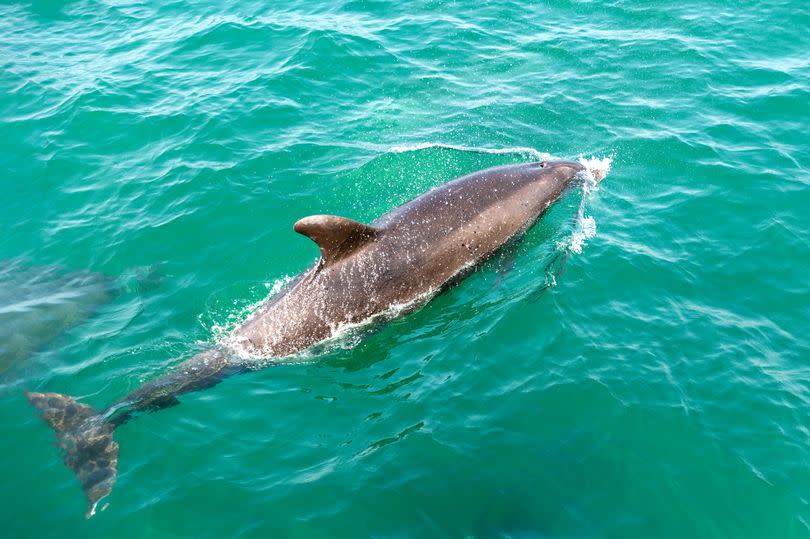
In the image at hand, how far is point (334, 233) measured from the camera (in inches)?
435

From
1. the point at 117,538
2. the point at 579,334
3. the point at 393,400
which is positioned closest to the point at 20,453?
the point at 117,538

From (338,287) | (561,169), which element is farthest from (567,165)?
(338,287)

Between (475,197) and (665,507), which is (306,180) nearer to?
(475,197)

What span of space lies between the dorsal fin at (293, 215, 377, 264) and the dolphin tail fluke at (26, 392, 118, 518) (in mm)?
4730

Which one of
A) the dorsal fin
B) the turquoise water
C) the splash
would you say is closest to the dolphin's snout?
the turquoise water

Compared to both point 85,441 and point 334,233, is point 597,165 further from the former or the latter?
point 85,441

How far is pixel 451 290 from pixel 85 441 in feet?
23.5

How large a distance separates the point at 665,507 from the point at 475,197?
6.77m

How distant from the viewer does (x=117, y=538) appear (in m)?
9.26

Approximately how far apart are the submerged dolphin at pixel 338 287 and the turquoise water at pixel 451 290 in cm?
35

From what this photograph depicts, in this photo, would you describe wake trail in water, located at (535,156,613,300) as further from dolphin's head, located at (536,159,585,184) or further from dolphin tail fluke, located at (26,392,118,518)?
dolphin tail fluke, located at (26,392,118,518)

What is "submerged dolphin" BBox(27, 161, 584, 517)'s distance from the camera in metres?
10.7

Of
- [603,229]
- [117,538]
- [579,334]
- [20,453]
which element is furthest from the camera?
[603,229]

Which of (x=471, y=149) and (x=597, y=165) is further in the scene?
(x=471, y=149)
